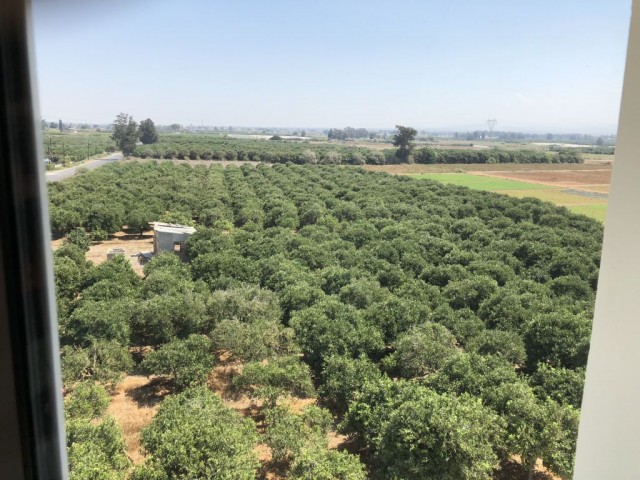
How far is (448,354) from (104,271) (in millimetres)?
5006

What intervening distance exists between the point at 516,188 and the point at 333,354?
15687 millimetres

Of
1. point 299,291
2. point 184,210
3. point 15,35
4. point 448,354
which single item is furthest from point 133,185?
point 15,35

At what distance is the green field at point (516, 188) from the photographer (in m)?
12.1

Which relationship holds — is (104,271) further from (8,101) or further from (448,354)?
(8,101)

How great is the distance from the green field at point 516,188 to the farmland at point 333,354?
164cm

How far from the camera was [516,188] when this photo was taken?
1812 centimetres

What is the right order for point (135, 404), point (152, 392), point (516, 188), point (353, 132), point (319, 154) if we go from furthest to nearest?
point (319, 154) → point (516, 188) → point (353, 132) → point (152, 392) → point (135, 404)

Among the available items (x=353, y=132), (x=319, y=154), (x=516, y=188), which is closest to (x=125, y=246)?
(x=353, y=132)

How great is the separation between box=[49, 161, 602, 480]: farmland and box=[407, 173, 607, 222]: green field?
164 cm

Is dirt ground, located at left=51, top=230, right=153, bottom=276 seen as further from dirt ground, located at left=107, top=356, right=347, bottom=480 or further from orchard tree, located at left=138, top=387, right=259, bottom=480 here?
orchard tree, located at left=138, top=387, right=259, bottom=480

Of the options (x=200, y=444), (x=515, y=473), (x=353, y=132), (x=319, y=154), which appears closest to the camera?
(x=200, y=444)

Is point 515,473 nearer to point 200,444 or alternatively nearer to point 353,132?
point 200,444

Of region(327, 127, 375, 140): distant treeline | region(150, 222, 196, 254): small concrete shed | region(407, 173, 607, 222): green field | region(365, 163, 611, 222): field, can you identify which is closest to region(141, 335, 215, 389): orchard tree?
region(327, 127, 375, 140): distant treeline

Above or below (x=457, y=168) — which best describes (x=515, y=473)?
below
